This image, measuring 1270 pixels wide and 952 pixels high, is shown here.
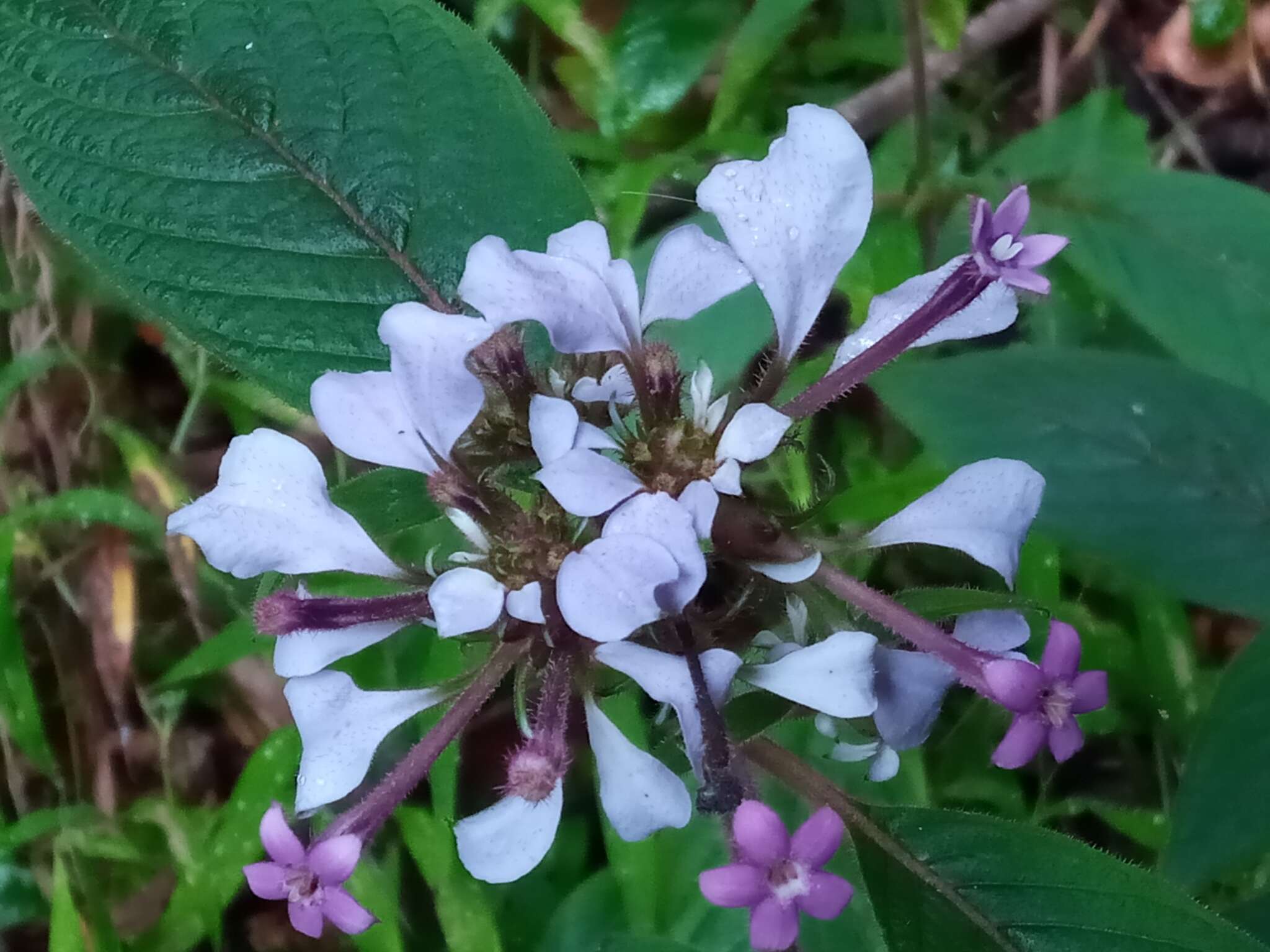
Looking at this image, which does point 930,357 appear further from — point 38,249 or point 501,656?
point 38,249

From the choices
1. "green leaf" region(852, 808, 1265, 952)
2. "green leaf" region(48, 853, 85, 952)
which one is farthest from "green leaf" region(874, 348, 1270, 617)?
"green leaf" region(48, 853, 85, 952)

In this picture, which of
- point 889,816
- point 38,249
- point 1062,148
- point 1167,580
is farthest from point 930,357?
point 38,249

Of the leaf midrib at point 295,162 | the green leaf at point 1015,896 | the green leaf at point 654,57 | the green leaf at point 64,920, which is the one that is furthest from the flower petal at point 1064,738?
the green leaf at point 64,920

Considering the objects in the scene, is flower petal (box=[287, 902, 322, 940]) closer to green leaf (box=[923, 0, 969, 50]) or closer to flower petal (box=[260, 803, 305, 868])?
flower petal (box=[260, 803, 305, 868])

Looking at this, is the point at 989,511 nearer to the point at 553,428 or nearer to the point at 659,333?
the point at 553,428

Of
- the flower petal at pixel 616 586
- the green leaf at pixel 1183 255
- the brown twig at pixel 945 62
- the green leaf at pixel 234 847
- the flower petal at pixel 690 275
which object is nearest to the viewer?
the flower petal at pixel 616 586

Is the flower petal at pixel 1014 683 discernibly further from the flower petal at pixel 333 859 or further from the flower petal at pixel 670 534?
the flower petal at pixel 333 859

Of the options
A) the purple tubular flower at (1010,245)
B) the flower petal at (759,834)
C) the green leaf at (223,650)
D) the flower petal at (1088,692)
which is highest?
the purple tubular flower at (1010,245)
